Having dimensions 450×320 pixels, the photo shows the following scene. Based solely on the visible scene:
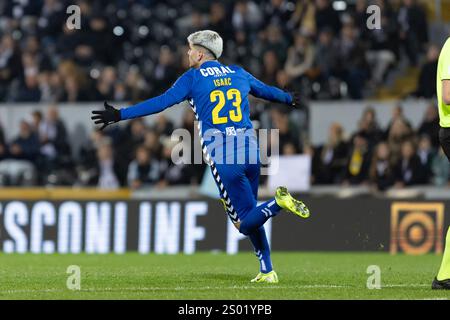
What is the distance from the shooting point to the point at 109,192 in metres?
19.1

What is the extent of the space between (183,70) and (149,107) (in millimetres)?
11044

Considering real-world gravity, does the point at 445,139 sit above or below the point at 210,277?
above

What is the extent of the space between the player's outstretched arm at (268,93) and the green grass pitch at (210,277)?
1.80m

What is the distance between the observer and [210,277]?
11516 millimetres

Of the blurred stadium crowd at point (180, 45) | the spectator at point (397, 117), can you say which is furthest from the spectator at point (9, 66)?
the spectator at point (397, 117)

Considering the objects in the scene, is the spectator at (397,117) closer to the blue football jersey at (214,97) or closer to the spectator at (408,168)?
the spectator at (408,168)

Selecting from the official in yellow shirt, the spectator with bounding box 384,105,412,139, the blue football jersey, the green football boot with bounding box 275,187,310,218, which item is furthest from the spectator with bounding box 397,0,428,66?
the green football boot with bounding box 275,187,310,218

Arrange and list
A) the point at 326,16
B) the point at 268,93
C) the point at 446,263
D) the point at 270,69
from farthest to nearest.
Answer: the point at 326,16, the point at 270,69, the point at 268,93, the point at 446,263

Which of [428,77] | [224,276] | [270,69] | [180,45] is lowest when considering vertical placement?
[224,276]

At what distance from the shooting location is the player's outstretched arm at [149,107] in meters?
10.2

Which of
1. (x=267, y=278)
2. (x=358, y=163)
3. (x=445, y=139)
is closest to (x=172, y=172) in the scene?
(x=358, y=163)

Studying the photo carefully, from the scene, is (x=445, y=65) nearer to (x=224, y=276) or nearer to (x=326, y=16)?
(x=224, y=276)

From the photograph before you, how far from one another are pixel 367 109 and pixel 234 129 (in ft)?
29.5

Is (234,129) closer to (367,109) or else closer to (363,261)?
(363,261)
